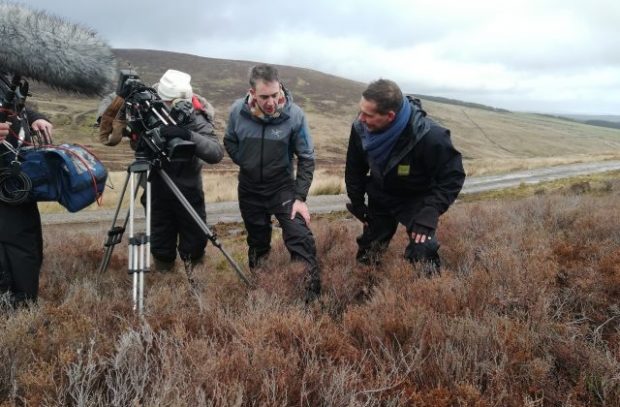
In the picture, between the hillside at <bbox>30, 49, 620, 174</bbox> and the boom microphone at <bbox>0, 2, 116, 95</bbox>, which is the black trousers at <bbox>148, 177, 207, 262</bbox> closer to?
the boom microphone at <bbox>0, 2, 116, 95</bbox>

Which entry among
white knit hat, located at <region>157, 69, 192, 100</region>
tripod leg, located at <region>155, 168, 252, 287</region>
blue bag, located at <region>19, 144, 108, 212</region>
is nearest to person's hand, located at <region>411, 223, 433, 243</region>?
tripod leg, located at <region>155, 168, 252, 287</region>

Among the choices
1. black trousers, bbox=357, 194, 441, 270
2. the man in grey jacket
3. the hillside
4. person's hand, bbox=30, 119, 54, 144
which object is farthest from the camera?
the hillside

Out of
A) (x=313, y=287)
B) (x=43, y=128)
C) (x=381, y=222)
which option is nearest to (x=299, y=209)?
(x=313, y=287)

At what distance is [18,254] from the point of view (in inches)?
134

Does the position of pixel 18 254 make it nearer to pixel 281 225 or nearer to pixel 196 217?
pixel 196 217

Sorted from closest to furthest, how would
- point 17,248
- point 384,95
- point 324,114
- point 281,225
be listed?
1. point 17,248
2. point 384,95
3. point 281,225
4. point 324,114

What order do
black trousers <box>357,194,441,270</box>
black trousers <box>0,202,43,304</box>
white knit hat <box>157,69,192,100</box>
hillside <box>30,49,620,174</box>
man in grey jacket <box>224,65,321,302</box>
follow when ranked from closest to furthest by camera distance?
black trousers <box>0,202,43,304</box>, white knit hat <box>157,69,192,100</box>, man in grey jacket <box>224,65,321,302</box>, black trousers <box>357,194,441,270</box>, hillside <box>30,49,620,174</box>

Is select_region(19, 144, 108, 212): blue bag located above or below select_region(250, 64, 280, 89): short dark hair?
below

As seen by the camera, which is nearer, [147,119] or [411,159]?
[147,119]

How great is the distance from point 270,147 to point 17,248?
217 cm

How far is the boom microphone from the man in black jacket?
208 cm

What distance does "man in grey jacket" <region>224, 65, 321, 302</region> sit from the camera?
14.6 feet

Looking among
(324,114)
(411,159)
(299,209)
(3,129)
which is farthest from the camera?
(324,114)

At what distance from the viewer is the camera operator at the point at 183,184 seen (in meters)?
4.13
